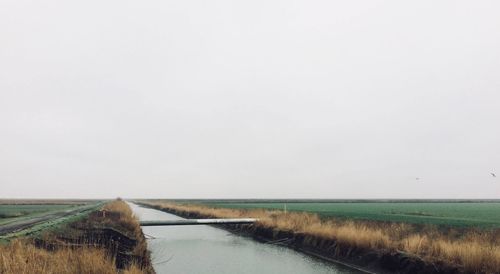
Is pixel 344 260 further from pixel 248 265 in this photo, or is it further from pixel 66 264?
pixel 66 264

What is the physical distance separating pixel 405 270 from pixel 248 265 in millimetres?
7239

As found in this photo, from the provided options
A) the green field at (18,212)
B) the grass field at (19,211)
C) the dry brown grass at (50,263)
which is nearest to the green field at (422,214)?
the dry brown grass at (50,263)

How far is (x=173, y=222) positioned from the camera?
32531 millimetres

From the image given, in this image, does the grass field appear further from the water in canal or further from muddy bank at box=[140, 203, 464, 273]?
muddy bank at box=[140, 203, 464, 273]

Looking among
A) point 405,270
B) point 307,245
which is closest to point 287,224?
point 307,245

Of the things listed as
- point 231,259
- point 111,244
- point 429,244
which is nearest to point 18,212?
point 231,259

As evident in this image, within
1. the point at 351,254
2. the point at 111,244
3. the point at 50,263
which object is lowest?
the point at 351,254

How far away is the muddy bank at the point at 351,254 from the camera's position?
14.2 m

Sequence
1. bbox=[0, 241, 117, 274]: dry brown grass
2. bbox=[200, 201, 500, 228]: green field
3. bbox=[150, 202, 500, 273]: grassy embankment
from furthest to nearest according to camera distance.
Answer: bbox=[200, 201, 500, 228]: green field, bbox=[150, 202, 500, 273]: grassy embankment, bbox=[0, 241, 117, 274]: dry brown grass

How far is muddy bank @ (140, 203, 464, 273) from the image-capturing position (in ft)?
46.6

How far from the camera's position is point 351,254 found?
752 inches

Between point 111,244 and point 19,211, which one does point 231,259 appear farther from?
point 19,211

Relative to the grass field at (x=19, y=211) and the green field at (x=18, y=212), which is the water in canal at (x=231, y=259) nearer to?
the green field at (x=18, y=212)

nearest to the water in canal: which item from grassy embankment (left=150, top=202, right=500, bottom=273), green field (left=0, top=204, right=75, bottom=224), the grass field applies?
grassy embankment (left=150, top=202, right=500, bottom=273)
